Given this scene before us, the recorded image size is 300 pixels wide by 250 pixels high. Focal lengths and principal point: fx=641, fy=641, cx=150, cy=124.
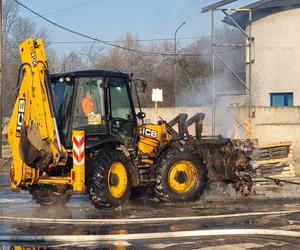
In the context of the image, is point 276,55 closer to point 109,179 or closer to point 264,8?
point 264,8

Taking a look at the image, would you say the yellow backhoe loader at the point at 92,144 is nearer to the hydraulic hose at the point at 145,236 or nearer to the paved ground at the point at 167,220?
the paved ground at the point at 167,220

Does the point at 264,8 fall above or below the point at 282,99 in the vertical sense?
above

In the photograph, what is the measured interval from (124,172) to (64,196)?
1.66 metres

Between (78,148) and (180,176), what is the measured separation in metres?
2.79

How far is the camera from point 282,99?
1223 inches

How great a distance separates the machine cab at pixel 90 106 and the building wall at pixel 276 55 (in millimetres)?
17994

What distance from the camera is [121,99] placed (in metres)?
13.0

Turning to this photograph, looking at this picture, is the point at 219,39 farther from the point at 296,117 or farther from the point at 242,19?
the point at 296,117

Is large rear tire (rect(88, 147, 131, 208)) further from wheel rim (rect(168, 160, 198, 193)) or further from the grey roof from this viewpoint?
the grey roof

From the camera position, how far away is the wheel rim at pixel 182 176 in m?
13.4

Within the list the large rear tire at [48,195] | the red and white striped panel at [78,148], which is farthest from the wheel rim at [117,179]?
the large rear tire at [48,195]

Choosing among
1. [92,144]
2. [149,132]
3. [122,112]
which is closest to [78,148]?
[92,144]

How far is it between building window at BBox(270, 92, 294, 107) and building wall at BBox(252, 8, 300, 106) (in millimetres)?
324

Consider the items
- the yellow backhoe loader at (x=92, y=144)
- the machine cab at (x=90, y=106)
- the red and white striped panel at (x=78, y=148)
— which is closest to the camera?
the red and white striped panel at (x=78, y=148)
